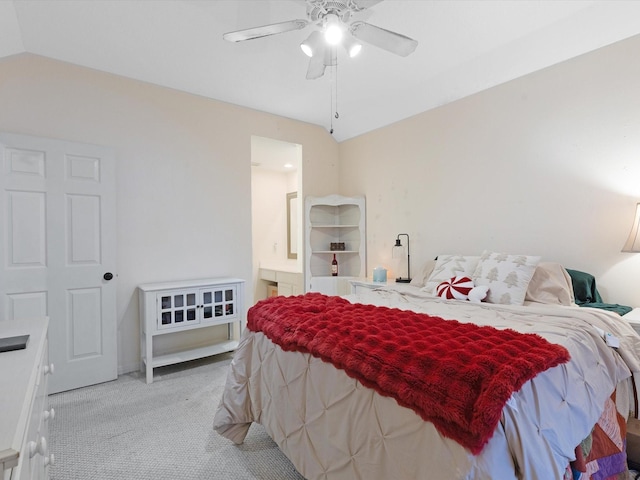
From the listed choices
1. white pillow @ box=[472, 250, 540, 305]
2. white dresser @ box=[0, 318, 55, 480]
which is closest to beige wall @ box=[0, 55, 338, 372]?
white dresser @ box=[0, 318, 55, 480]

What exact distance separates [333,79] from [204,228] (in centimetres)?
197

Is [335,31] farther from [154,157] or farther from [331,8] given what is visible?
[154,157]

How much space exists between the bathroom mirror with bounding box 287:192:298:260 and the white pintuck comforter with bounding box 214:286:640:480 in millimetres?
3347

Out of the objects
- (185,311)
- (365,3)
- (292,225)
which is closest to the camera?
(365,3)

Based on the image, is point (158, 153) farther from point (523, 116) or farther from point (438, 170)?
point (523, 116)

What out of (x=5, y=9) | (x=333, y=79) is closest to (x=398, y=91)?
(x=333, y=79)

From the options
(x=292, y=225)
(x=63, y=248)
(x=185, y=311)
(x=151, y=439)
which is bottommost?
(x=151, y=439)

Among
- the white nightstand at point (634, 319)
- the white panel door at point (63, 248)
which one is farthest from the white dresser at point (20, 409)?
the white nightstand at point (634, 319)

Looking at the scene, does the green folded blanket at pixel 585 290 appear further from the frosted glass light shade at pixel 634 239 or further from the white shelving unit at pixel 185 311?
the white shelving unit at pixel 185 311

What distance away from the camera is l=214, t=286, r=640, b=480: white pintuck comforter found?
0.96 m

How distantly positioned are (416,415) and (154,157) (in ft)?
Answer: 10.4

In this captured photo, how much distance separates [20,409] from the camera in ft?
2.54

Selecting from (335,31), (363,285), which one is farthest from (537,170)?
(335,31)

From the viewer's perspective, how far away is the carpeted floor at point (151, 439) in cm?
176
